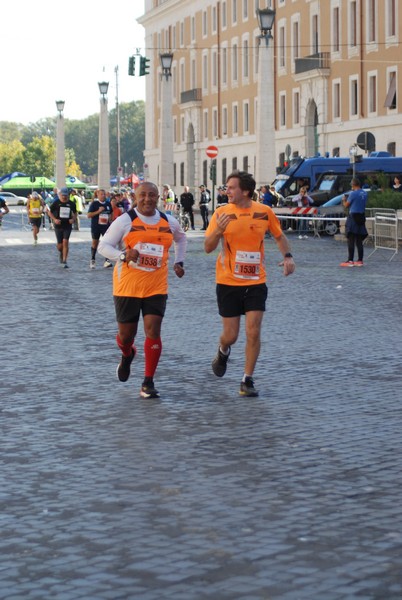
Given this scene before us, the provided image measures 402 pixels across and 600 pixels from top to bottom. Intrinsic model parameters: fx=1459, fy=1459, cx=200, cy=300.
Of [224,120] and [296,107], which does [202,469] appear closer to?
[296,107]

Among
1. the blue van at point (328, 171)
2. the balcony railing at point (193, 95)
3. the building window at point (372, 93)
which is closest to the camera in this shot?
the blue van at point (328, 171)

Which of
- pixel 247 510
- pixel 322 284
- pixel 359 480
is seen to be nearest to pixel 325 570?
pixel 247 510

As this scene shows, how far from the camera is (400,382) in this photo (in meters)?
11.2

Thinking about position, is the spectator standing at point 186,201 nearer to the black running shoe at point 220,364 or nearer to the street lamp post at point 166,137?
the street lamp post at point 166,137

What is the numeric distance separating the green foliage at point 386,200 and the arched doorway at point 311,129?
3214cm

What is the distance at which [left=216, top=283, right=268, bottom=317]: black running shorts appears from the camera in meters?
10.8

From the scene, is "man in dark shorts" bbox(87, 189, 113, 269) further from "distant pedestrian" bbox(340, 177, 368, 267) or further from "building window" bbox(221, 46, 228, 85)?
"building window" bbox(221, 46, 228, 85)

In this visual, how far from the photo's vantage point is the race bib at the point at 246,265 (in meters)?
10.8

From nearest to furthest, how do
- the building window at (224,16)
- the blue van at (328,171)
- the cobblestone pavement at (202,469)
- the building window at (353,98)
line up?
the cobblestone pavement at (202,469) < the blue van at (328,171) < the building window at (353,98) < the building window at (224,16)

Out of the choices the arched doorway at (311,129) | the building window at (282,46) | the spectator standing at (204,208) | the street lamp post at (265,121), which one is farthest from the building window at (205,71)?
the street lamp post at (265,121)

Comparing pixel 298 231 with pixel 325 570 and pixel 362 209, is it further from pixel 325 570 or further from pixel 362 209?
pixel 325 570

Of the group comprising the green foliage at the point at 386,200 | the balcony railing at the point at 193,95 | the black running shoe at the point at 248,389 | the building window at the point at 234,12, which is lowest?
the black running shoe at the point at 248,389

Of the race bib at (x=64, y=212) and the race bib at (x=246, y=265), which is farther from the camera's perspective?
the race bib at (x=64, y=212)

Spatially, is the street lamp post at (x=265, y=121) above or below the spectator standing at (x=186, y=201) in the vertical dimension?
above
